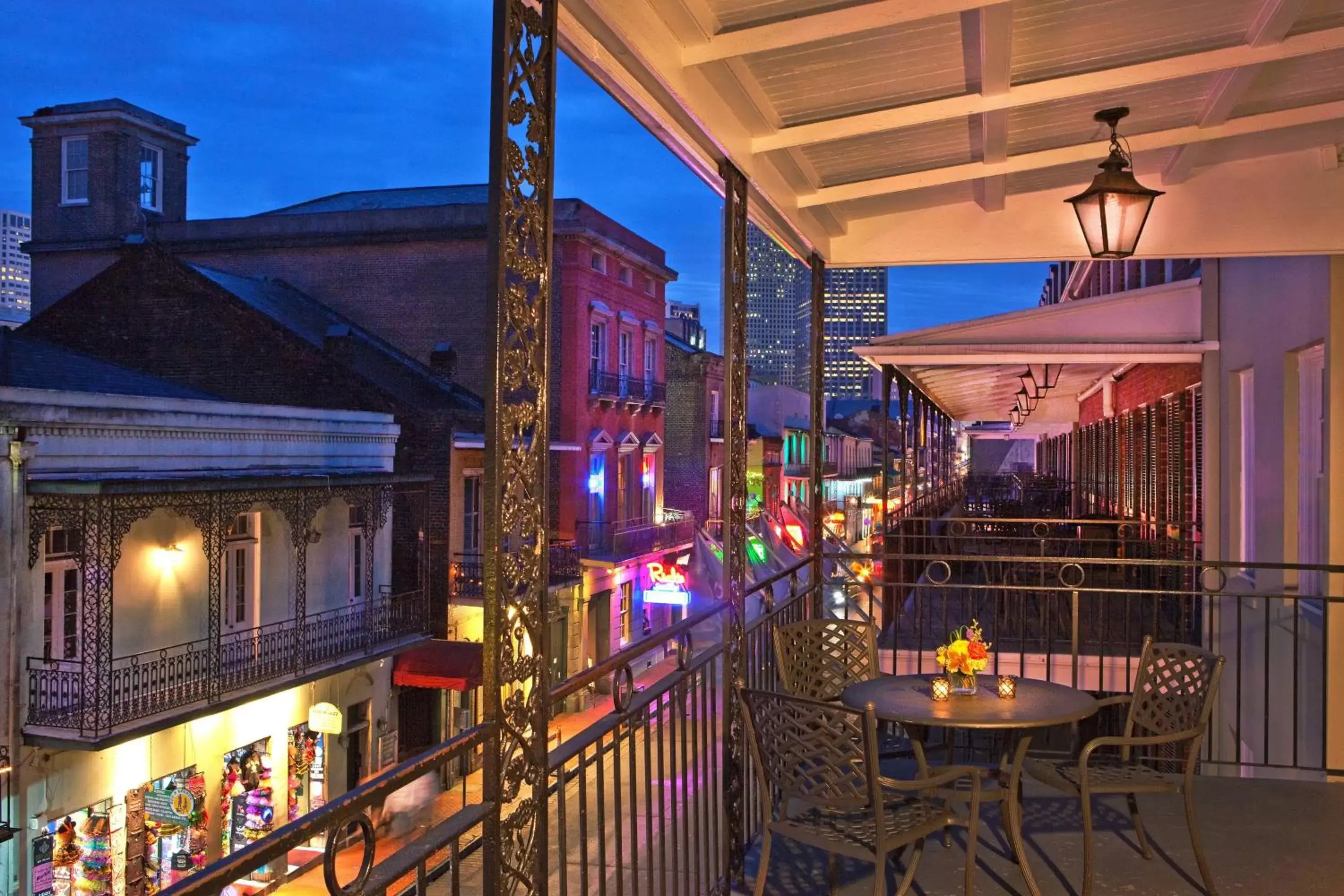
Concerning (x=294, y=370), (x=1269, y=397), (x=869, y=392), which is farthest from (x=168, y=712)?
(x=869, y=392)

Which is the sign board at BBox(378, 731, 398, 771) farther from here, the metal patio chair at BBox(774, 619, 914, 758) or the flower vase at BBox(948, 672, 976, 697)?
the flower vase at BBox(948, 672, 976, 697)

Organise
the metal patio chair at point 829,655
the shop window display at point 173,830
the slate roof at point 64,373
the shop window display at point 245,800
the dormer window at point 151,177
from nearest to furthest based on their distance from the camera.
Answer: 1. the metal patio chair at point 829,655
2. the shop window display at point 173,830
3. the slate roof at point 64,373
4. the shop window display at point 245,800
5. the dormer window at point 151,177

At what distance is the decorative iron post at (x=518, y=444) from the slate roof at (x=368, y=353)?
2328 cm

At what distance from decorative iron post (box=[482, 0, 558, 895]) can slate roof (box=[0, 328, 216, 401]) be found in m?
17.0

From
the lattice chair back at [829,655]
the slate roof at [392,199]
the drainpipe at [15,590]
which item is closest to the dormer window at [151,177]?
the slate roof at [392,199]

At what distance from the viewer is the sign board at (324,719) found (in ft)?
68.6

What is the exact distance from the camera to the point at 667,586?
32125 millimetres

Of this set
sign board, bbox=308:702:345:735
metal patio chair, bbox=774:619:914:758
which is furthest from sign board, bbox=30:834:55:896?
metal patio chair, bbox=774:619:914:758

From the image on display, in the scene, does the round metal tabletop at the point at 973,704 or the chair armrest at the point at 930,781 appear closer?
the chair armrest at the point at 930,781

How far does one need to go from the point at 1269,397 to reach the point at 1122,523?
2393 millimetres

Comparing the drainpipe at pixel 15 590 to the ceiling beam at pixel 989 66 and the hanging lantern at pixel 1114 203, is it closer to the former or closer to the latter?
the ceiling beam at pixel 989 66

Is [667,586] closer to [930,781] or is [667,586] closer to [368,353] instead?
[368,353]

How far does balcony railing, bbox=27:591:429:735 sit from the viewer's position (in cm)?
1606

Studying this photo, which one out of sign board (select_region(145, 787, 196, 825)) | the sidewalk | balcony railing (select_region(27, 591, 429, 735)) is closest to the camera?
balcony railing (select_region(27, 591, 429, 735))
